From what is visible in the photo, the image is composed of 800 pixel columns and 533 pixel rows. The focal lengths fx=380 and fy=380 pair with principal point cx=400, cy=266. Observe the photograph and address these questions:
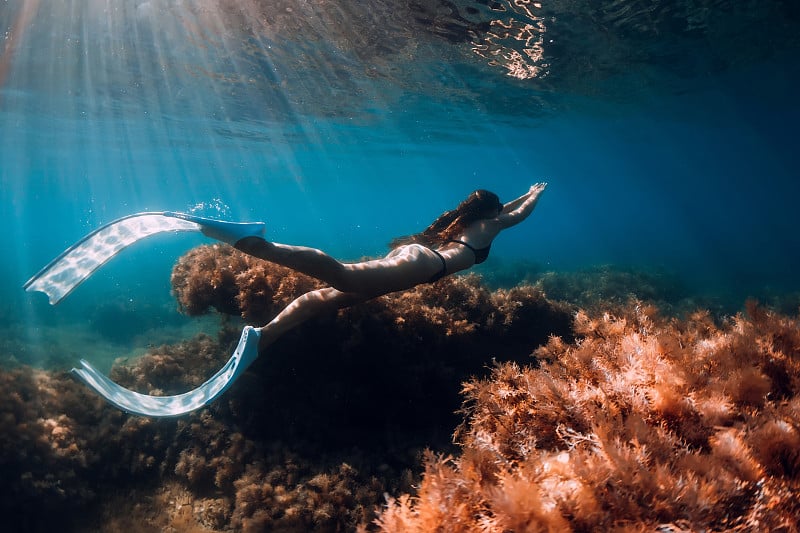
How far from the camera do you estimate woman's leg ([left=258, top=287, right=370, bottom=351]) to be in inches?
209

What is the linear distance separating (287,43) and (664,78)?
786 inches

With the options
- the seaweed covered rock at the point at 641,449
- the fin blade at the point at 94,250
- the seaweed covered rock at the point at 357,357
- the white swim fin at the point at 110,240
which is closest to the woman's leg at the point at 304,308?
the seaweed covered rock at the point at 357,357

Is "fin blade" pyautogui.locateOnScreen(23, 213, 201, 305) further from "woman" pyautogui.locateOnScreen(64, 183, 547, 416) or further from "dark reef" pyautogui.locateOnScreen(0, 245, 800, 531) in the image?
"dark reef" pyautogui.locateOnScreen(0, 245, 800, 531)

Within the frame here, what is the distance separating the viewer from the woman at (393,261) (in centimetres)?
455

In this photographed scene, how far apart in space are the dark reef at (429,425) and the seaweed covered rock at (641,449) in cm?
1

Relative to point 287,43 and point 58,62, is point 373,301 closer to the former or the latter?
point 287,43

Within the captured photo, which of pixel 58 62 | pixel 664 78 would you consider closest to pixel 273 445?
pixel 58 62

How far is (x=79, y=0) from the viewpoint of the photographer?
12.6 meters

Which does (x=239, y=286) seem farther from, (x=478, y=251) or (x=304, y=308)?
(x=478, y=251)

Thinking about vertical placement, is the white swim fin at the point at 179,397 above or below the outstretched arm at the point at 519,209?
below

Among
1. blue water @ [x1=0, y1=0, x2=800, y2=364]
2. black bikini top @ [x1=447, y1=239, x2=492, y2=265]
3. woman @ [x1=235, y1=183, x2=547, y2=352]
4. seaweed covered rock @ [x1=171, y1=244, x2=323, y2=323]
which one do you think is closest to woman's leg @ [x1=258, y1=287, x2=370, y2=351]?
woman @ [x1=235, y1=183, x2=547, y2=352]

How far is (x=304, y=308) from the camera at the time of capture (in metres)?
5.56

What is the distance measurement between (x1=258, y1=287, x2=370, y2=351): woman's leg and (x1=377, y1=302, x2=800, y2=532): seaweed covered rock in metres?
3.00

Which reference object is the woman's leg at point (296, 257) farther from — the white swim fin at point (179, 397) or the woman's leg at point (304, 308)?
the white swim fin at point (179, 397)
